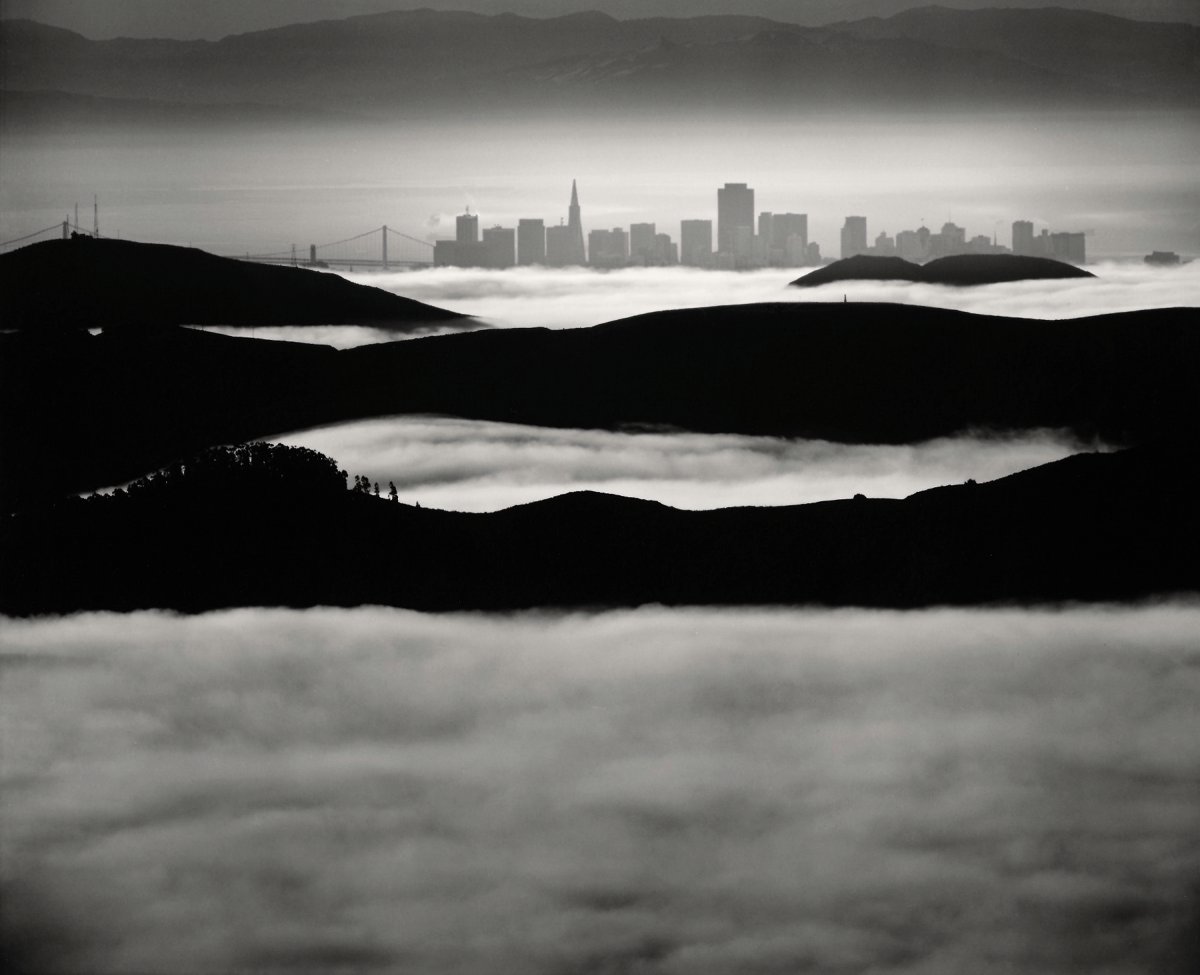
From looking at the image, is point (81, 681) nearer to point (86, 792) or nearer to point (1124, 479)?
point (86, 792)

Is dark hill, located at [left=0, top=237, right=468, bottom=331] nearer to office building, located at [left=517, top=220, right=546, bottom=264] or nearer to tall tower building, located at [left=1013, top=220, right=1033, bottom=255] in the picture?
office building, located at [left=517, top=220, right=546, bottom=264]

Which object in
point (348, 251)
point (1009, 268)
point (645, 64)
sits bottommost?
point (1009, 268)

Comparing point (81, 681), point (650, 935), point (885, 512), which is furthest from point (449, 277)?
point (650, 935)

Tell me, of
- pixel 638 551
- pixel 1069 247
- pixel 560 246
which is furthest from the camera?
pixel 560 246

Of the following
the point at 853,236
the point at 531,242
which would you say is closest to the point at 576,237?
the point at 531,242

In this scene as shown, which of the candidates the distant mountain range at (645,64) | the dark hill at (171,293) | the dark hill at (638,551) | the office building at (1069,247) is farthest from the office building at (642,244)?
the dark hill at (638,551)

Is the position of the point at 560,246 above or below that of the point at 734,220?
below

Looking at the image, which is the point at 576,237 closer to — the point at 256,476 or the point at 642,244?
the point at 642,244
